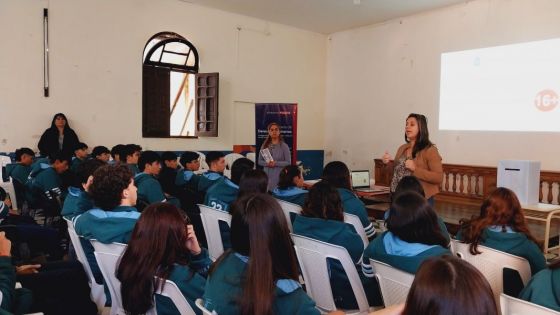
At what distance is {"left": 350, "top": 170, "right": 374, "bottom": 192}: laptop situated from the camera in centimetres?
508

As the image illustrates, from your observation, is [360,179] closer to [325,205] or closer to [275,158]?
[275,158]

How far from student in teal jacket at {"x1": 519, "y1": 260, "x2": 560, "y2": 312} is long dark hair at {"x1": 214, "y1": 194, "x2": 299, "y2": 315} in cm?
80

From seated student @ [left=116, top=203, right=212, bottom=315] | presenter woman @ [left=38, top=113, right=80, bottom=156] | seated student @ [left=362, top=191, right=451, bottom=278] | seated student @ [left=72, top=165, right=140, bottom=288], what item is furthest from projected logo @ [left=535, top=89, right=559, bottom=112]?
presenter woman @ [left=38, top=113, right=80, bottom=156]

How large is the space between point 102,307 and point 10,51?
15.7 feet

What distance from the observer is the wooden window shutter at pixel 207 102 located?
708 centimetres

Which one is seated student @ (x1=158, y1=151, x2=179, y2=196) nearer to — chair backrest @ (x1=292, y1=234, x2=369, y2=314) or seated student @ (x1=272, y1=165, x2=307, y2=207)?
seated student @ (x1=272, y1=165, x2=307, y2=207)

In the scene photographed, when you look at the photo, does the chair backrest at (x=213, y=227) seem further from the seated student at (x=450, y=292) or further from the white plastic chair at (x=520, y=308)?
the seated student at (x=450, y=292)

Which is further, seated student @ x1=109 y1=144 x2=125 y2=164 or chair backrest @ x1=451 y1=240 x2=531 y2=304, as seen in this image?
seated student @ x1=109 y1=144 x2=125 y2=164

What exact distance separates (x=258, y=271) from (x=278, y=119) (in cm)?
593

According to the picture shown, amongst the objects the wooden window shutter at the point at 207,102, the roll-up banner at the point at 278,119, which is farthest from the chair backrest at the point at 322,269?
the wooden window shutter at the point at 207,102

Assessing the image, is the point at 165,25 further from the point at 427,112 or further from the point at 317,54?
the point at 427,112

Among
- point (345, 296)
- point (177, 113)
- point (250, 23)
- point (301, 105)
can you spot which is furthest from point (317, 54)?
point (345, 296)

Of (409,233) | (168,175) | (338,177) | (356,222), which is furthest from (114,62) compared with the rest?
(409,233)

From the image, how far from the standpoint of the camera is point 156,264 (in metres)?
1.55
